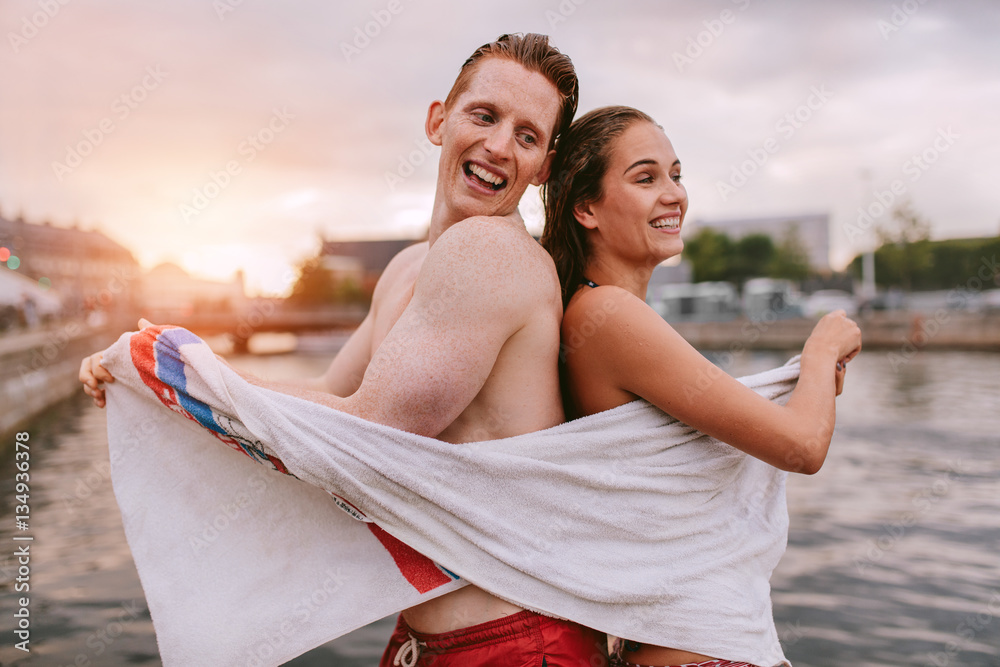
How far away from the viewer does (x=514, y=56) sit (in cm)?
222

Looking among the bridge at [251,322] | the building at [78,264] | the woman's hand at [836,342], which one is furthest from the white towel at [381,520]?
the building at [78,264]

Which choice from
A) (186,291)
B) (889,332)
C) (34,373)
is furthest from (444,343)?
(186,291)

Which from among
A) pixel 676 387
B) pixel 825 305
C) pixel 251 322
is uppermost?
pixel 676 387

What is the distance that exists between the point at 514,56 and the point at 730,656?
1866 millimetres

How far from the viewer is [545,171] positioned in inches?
96.0

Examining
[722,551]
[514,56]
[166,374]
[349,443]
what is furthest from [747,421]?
[166,374]

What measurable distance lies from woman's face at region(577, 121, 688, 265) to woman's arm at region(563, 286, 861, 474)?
0.89ft

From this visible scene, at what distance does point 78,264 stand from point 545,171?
90322 mm

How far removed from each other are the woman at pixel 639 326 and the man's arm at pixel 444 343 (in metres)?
0.33

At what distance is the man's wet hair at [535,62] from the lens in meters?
2.22

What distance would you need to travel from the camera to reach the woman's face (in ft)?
7.58

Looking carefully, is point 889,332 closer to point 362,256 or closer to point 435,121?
point 435,121

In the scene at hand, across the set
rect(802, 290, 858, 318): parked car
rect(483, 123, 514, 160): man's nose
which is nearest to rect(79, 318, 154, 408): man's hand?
rect(483, 123, 514, 160): man's nose

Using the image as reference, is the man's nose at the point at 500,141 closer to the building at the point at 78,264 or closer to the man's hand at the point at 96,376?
the man's hand at the point at 96,376
